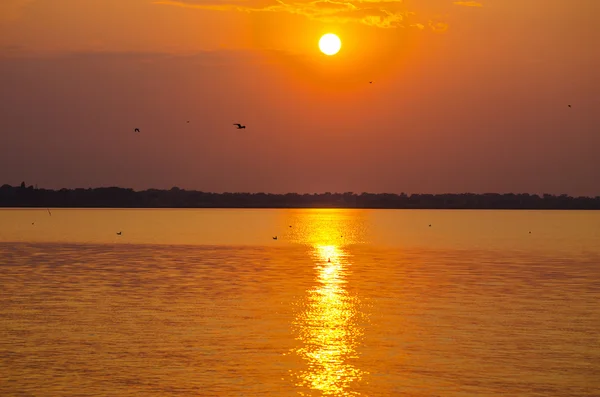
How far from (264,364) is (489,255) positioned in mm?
61042

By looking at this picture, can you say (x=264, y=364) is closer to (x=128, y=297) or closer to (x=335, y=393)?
(x=335, y=393)

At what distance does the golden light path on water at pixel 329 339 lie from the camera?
79.8 ft

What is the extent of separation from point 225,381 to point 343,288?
25.2m

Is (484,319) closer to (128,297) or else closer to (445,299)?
(445,299)

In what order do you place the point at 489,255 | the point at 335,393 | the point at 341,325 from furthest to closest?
1. the point at 489,255
2. the point at 341,325
3. the point at 335,393

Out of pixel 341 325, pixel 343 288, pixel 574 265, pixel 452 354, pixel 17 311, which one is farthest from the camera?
pixel 574 265

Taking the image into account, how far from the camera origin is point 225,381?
2434 centimetres

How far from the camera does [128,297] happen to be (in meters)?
43.8

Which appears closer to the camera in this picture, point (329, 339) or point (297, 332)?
point (329, 339)

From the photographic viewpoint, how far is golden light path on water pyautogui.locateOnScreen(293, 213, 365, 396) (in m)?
24.3

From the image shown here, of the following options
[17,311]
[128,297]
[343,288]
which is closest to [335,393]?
[17,311]

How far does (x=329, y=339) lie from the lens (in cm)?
3105

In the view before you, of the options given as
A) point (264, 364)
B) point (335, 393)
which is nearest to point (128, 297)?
point (264, 364)

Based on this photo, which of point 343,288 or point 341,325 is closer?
point 341,325
